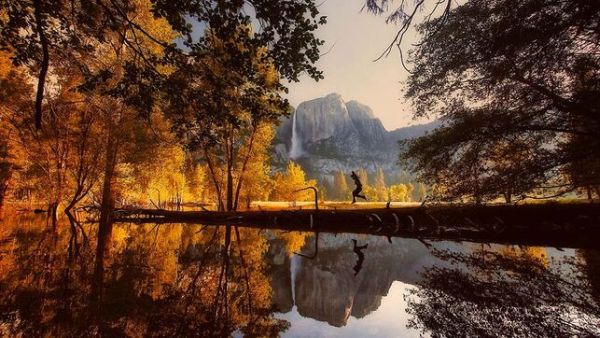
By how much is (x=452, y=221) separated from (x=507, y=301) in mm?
12295

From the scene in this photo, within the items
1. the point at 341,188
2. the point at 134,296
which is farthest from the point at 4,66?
the point at 341,188

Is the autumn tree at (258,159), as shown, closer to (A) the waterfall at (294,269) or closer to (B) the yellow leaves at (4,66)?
(A) the waterfall at (294,269)

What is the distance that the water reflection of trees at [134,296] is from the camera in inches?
117

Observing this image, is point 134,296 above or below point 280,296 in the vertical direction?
above

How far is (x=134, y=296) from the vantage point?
390cm

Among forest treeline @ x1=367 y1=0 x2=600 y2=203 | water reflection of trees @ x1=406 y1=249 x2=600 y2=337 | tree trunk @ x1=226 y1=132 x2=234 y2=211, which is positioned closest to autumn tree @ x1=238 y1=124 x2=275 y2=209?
tree trunk @ x1=226 y1=132 x2=234 y2=211

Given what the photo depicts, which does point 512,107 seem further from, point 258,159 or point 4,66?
point 4,66

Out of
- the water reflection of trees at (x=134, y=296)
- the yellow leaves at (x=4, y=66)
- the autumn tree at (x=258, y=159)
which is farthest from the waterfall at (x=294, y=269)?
the yellow leaves at (x=4, y=66)

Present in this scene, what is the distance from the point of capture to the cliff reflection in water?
3.08m

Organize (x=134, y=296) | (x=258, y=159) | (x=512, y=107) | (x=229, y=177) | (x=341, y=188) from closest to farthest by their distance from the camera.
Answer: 1. (x=134, y=296)
2. (x=512, y=107)
3. (x=229, y=177)
4. (x=258, y=159)
5. (x=341, y=188)

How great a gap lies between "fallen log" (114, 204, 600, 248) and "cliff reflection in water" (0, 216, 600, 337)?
5.56 metres

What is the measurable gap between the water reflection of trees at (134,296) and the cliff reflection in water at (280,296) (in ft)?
0.05

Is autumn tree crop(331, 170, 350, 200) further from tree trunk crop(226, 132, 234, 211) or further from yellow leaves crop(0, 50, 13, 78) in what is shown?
yellow leaves crop(0, 50, 13, 78)

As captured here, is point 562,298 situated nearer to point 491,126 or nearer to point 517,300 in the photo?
point 517,300
